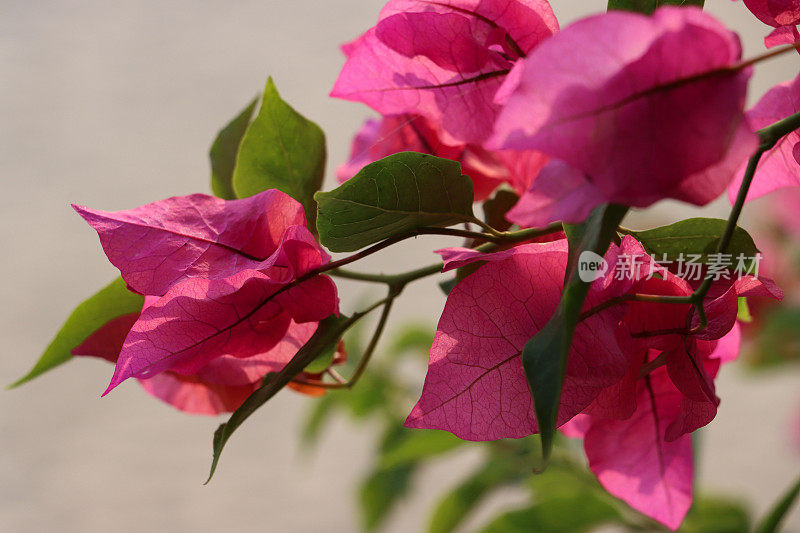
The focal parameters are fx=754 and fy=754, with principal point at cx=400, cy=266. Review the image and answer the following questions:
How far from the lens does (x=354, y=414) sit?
35.7 inches

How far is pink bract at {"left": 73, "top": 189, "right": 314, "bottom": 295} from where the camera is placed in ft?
0.69

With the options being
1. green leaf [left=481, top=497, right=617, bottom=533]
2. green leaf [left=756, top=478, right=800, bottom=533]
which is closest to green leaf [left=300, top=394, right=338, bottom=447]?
green leaf [left=481, top=497, right=617, bottom=533]

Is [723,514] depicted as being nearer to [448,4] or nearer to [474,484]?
[474,484]

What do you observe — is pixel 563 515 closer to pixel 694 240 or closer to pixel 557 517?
pixel 557 517

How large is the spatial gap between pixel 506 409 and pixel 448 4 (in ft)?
0.39

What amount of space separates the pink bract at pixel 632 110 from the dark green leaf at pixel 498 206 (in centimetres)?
13

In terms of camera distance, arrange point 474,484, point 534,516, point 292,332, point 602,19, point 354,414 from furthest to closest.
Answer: point 354,414 < point 474,484 < point 534,516 < point 292,332 < point 602,19

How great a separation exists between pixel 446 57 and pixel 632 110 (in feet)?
0.33

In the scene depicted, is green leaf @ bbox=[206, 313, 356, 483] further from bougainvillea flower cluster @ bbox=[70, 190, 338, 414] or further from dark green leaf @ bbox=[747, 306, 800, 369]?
dark green leaf @ bbox=[747, 306, 800, 369]

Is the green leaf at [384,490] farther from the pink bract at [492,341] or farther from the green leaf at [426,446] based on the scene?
the pink bract at [492,341]

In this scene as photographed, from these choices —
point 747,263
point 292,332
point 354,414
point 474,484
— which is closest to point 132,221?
point 292,332

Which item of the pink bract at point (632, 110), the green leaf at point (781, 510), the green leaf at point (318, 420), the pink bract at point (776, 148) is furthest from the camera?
the green leaf at point (318, 420)

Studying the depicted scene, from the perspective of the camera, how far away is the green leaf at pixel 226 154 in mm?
302

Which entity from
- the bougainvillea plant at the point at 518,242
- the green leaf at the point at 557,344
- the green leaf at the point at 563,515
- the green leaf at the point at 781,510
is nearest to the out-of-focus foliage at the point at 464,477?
the green leaf at the point at 563,515
